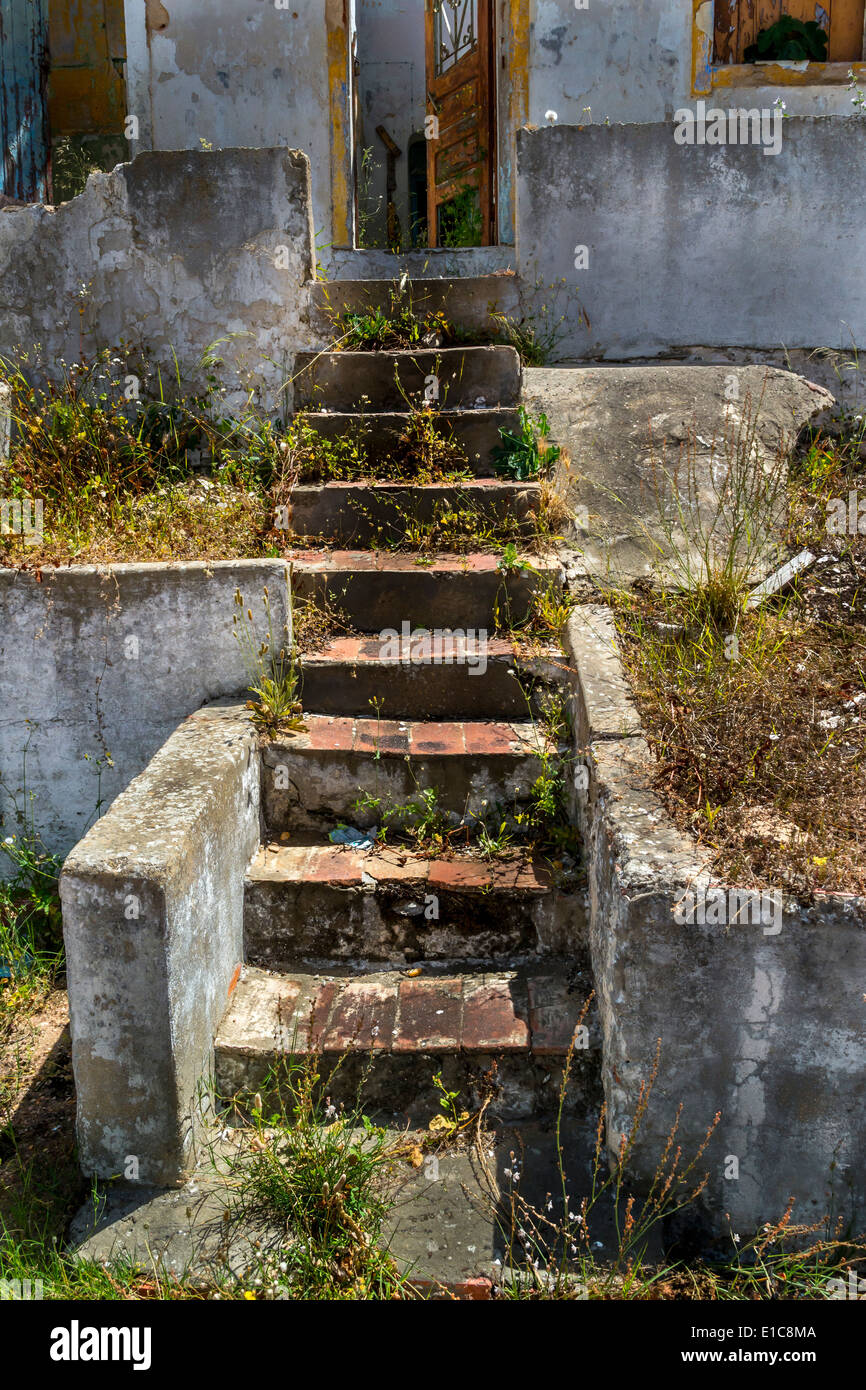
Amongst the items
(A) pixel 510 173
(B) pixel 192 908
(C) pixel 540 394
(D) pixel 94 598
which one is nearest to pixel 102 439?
(D) pixel 94 598

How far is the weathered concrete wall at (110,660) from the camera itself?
152 inches

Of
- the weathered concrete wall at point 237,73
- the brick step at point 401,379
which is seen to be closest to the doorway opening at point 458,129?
the weathered concrete wall at point 237,73

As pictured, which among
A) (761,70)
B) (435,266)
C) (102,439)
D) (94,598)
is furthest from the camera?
(761,70)

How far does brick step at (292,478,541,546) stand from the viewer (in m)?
4.77

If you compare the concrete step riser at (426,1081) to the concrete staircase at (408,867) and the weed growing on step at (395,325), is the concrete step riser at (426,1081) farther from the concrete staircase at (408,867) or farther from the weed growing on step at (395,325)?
the weed growing on step at (395,325)

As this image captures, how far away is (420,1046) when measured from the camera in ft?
9.89

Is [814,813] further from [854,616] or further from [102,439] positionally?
[102,439]

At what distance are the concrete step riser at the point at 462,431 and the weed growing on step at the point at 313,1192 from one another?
308 centimetres

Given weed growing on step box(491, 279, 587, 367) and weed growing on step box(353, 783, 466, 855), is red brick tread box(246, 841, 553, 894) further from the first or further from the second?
weed growing on step box(491, 279, 587, 367)

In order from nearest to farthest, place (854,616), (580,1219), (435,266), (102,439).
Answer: (580,1219) < (854,616) < (102,439) < (435,266)

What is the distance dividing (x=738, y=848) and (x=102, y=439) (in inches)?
152

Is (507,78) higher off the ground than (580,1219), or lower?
higher

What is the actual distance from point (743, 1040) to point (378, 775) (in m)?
1.64

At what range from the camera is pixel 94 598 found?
3877 millimetres
